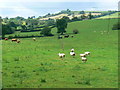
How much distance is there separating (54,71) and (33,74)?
6.75 ft

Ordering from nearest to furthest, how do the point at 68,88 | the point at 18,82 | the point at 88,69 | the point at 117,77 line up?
the point at 68,88
the point at 18,82
the point at 117,77
the point at 88,69

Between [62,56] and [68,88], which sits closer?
[68,88]

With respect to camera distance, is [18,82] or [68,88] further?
[18,82]

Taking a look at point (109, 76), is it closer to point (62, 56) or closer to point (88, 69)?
point (88, 69)

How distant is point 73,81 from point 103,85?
7.05 ft

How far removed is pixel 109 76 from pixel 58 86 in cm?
526

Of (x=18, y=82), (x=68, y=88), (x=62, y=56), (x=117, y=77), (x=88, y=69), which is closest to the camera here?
(x=68, y=88)

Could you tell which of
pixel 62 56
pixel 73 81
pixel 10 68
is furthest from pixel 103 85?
pixel 62 56

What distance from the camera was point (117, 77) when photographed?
17.5 m

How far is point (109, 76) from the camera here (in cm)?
1809

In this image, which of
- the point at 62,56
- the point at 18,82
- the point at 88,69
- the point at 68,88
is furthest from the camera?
the point at 62,56

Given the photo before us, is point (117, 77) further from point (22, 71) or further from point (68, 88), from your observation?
point (22, 71)

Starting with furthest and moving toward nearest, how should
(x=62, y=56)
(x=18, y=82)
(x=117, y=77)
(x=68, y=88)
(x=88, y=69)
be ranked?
(x=62, y=56) < (x=88, y=69) < (x=117, y=77) < (x=18, y=82) < (x=68, y=88)

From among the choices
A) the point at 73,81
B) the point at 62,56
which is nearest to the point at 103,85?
the point at 73,81
